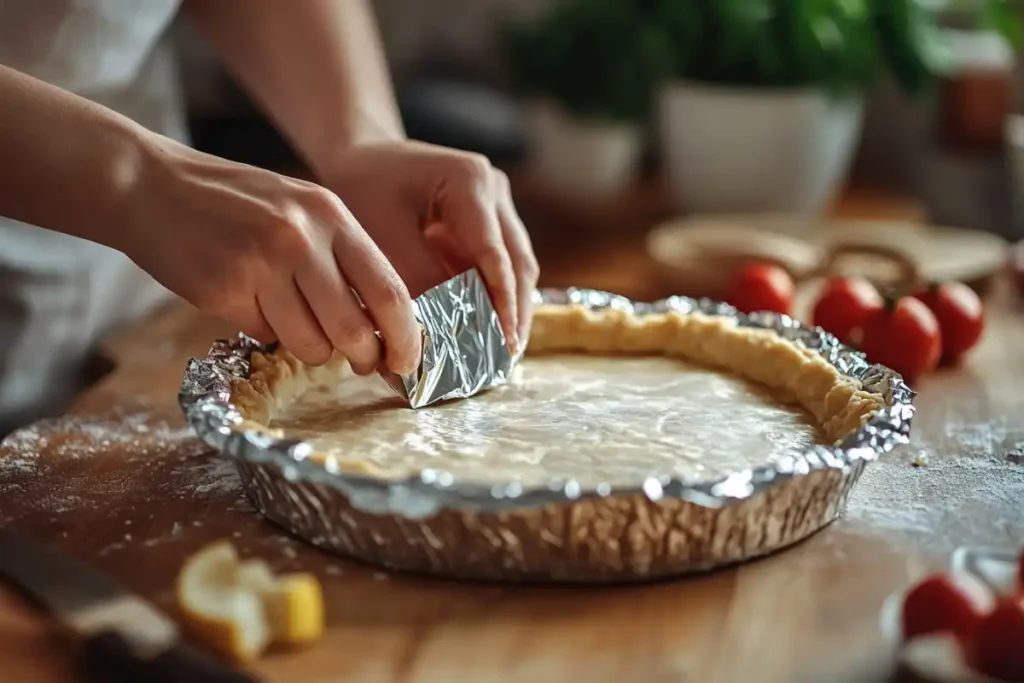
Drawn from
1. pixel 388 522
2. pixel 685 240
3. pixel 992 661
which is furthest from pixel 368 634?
pixel 685 240

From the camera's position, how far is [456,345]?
4.90 ft

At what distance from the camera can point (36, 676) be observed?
1.00 meters

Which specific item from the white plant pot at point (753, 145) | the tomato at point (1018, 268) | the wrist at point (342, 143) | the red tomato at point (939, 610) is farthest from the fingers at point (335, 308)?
the white plant pot at point (753, 145)

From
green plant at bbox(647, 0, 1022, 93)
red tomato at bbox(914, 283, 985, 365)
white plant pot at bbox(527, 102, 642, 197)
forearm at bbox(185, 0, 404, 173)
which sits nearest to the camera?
forearm at bbox(185, 0, 404, 173)

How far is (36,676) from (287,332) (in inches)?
16.4

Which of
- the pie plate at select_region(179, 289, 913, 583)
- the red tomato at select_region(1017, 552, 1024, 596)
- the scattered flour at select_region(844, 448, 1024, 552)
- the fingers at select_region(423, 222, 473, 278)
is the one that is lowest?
the scattered flour at select_region(844, 448, 1024, 552)

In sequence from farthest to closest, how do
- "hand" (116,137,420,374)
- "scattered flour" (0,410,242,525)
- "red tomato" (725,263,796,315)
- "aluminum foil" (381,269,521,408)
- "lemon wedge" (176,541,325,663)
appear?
"red tomato" (725,263,796,315), "aluminum foil" (381,269,521,408), "scattered flour" (0,410,242,525), "hand" (116,137,420,374), "lemon wedge" (176,541,325,663)

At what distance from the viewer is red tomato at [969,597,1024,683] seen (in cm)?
92

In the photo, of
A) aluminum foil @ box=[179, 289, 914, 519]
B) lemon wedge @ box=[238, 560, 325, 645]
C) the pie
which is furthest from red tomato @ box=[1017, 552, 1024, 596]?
lemon wedge @ box=[238, 560, 325, 645]

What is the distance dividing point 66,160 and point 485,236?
0.49m

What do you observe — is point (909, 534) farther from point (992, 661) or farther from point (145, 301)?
point (145, 301)

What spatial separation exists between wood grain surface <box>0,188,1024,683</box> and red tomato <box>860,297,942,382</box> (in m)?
0.16

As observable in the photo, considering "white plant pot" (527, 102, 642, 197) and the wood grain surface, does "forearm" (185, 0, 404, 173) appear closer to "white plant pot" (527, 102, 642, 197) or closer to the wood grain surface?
the wood grain surface

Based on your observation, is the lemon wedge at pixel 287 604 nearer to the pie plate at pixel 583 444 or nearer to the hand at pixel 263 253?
the pie plate at pixel 583 444
